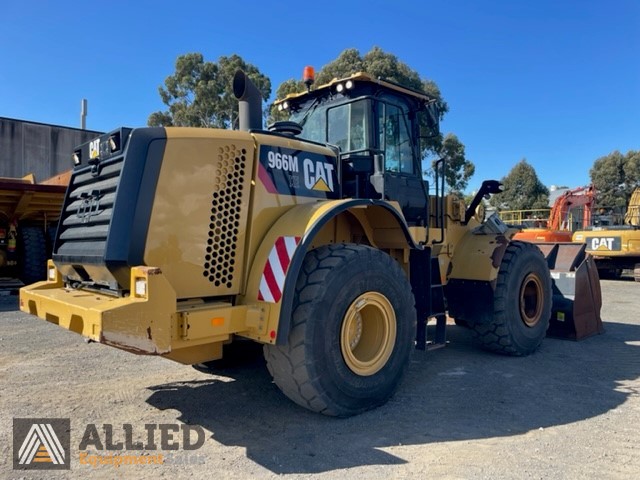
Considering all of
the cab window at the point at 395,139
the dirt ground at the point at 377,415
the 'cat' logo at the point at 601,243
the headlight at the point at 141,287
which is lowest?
the dirt ground at the point at 377,415

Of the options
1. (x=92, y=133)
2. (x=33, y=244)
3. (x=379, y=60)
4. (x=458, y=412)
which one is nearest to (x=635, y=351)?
(x=458, y=412)

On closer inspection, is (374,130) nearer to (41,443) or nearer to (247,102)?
(247,102)

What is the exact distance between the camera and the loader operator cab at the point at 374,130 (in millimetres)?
4832

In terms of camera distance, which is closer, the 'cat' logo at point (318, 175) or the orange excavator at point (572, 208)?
the 'cat' logo at point (318, 175)

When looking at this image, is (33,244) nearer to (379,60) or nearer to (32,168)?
(32,168)

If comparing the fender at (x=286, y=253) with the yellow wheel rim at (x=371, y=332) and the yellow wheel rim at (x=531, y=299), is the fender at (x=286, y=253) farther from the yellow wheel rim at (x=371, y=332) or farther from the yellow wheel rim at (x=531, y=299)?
the yellow wheel rim at (x=531, y=299)

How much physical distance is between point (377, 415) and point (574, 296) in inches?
163

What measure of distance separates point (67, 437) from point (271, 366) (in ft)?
4.95

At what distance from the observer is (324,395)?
362 centimetres

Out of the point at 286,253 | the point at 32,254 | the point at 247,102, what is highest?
the point at 247,102

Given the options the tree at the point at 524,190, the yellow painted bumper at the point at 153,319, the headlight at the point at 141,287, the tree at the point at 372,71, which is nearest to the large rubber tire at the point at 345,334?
the yellow painted bumper at the point at 153,319

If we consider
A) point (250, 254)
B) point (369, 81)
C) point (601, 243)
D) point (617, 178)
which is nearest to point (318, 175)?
point (250, 254)

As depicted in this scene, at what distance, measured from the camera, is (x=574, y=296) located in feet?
22.2

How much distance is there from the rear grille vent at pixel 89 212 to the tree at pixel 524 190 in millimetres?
40223
